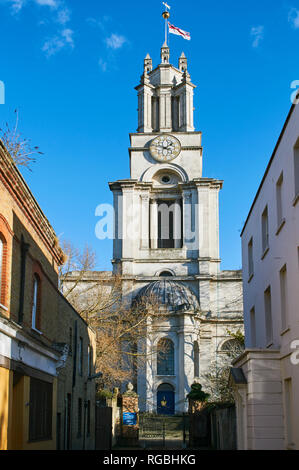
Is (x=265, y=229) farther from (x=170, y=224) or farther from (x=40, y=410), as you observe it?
(x=170, y=224)

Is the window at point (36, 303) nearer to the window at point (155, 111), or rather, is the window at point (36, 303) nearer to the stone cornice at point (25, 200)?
the stone cornice at point (25, 200)

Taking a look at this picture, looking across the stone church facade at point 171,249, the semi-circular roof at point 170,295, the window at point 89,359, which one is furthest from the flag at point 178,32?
the window at point 89,359

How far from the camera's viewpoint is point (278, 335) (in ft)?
64.5

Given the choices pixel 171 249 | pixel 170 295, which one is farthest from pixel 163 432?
pixel 171 249

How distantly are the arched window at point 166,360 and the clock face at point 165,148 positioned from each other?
18.8 m

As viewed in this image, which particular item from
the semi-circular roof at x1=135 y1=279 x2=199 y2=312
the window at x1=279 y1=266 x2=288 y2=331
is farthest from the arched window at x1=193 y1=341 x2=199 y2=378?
the window at x1=279 y1=266 x2=288 y2=331

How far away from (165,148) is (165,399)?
24.4 meters

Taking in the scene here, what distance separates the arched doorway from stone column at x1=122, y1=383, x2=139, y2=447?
20822mm

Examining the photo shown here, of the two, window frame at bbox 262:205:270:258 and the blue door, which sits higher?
window frame at bbox 262:205:270:258

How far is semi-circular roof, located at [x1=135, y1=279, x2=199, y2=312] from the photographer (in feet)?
183

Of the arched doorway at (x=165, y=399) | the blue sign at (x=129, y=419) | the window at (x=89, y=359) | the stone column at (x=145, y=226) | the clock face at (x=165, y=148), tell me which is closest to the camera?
the window at (x=89, y=359)

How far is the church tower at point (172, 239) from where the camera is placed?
182ft

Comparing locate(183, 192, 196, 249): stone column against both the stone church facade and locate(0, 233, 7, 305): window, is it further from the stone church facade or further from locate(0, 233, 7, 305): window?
locate(0, 233, 7, 305): window
